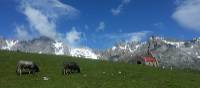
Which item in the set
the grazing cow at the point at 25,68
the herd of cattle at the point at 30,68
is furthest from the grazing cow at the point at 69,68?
the grazing cow at the point at 25,68

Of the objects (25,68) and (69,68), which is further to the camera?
(69,68)

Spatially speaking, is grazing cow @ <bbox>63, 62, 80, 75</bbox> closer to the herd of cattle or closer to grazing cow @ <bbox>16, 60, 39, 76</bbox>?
the herd of cattle

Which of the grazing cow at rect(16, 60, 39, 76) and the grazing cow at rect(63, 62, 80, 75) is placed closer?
the grazing cow at rect(16, 60, 39, 76)

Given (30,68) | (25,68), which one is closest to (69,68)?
(30,68)

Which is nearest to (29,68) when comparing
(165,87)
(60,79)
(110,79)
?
(60,79)

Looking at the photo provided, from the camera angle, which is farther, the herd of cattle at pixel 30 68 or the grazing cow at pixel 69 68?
the grazing cow at pixel 69 68

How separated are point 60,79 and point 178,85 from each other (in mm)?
16124

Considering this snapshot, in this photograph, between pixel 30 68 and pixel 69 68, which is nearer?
pixel 30 68

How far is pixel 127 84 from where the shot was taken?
5522 centimetres

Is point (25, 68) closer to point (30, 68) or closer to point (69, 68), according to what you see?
point (30, 68)

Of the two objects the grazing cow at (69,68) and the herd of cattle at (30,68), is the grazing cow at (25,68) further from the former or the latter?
the grazing cow at (69,68)

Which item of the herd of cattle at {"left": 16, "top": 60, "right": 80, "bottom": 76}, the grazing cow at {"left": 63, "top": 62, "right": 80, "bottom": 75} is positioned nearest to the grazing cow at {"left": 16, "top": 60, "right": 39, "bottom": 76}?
the herd of cattle at {"left": 16, "top": 60, "right": 80, "bottom": 76}

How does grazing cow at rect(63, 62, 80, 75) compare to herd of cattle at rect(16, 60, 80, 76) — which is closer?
herd of cattle at rect(16, 60, 80, 76)

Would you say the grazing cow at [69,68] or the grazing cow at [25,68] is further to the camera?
the grazing cow at [69,68]
